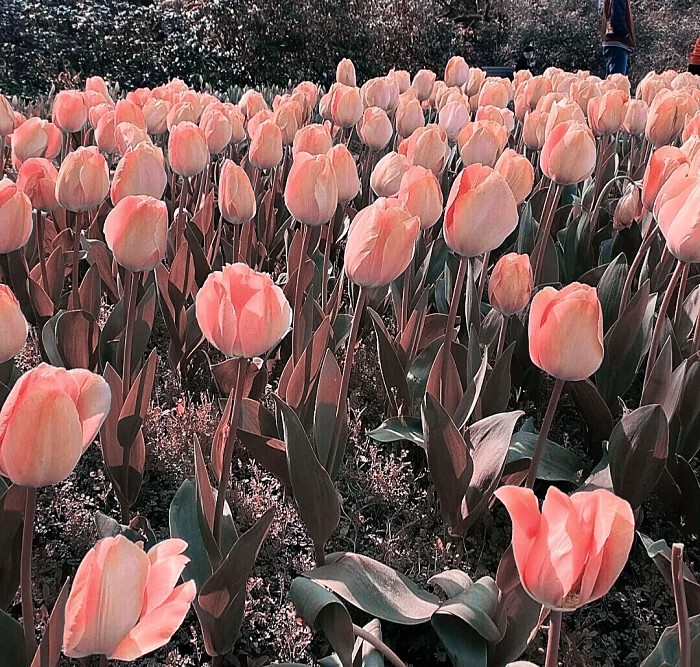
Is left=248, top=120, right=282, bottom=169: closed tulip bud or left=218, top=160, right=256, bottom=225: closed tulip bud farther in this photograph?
left=248, top=120, right=282, bottom=169: closed tulip bud

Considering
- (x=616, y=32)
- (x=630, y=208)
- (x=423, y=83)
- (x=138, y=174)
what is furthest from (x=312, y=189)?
(x=616, y=32)

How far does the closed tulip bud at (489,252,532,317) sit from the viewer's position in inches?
64.1

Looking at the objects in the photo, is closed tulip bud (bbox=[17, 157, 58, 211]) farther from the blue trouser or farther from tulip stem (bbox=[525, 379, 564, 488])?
the blue trouser

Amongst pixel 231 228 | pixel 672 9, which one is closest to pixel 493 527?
pixel 231 228

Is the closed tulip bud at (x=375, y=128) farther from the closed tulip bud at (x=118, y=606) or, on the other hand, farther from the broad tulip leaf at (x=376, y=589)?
the closed tulip bud at (x=118, y=606)

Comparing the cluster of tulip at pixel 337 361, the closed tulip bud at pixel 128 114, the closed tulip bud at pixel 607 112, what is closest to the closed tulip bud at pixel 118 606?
the cluster of tulip at pixel 337 361

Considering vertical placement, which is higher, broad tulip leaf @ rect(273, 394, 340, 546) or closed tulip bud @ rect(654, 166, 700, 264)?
closed tulip bud @ rect(654, 166, 700, 264)

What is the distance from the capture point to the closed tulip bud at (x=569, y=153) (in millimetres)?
1993

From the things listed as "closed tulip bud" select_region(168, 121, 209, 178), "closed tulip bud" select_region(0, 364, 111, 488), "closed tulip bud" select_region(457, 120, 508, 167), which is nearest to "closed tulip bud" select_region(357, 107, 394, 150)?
"closed tulip bud" select_region(457, 120, 508, 167)

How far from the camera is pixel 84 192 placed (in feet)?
5.95

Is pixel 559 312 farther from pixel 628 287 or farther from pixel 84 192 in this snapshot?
pixel 84 192

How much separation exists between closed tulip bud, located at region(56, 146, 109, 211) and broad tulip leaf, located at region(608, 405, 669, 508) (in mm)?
1254

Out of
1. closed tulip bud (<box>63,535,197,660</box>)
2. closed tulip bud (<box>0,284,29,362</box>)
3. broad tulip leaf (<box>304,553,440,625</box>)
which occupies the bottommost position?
broad tulip leaf (<box>304,553,440,625</box>)

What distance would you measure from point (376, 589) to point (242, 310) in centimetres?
52
